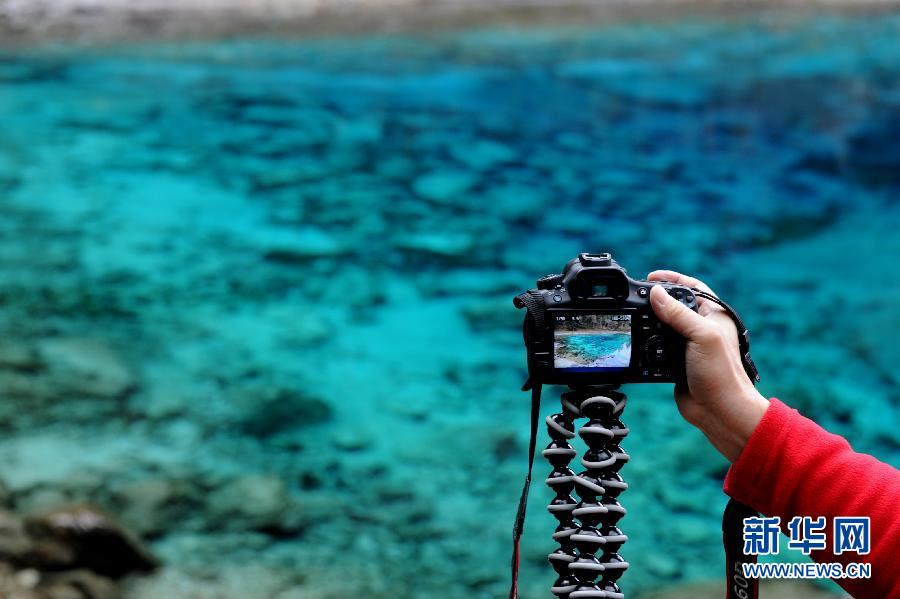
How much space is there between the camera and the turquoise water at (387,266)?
9.05ft

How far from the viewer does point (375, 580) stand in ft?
8.09

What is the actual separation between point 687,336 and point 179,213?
178 inches

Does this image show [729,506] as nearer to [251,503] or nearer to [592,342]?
[592,342]

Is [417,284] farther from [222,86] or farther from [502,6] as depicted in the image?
[502,6]

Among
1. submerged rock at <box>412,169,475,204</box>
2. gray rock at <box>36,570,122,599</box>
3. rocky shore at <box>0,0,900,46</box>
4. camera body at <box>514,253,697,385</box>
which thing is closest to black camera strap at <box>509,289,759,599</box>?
camera body at <box>514,253,697,385</box>

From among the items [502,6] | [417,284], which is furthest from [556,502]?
[502,6]

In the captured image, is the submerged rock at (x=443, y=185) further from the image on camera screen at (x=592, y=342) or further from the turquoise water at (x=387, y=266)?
the image on camera screen at (x=592, y=342)

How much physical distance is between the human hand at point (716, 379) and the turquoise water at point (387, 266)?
1.56 meters

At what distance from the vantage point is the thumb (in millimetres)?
1008

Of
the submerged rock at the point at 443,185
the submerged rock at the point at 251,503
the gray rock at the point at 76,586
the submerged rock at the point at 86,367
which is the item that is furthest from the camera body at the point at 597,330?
the submerged rock at the point at 443,185

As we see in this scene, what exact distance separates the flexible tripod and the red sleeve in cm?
15

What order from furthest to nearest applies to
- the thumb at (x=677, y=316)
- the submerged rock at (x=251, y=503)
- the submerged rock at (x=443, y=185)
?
the submerged rock at (x=443, y=185), the submerged rock at (x=251, y=503), the thumb at (x=677, y=316)

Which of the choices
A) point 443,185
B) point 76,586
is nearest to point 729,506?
point 76,586

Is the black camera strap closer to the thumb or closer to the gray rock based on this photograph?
the thumb
